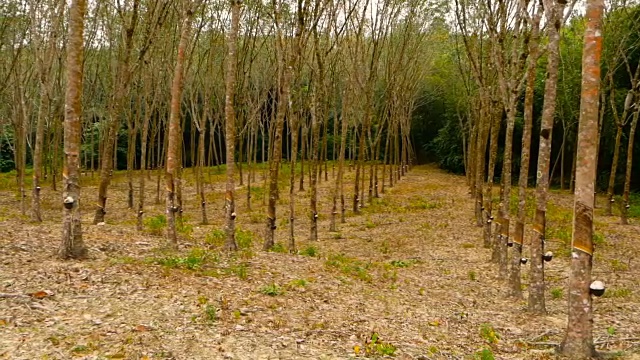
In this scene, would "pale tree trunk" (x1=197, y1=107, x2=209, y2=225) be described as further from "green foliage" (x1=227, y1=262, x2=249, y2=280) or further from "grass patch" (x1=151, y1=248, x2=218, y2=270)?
"green foliage" (x1=227, y1=262, x2=249, y2=280)

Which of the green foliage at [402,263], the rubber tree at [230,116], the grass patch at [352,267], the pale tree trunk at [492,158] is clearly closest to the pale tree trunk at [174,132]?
the rubber tree at [230,116]

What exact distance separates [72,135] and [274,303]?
4.43 m

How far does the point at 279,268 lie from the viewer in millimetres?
9984

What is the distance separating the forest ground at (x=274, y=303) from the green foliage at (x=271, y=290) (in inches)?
1.2

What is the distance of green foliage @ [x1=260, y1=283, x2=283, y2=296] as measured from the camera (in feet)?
25.8

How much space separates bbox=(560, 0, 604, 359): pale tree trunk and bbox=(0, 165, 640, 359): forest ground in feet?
1.52

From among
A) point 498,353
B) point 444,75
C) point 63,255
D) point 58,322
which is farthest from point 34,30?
point 444,75

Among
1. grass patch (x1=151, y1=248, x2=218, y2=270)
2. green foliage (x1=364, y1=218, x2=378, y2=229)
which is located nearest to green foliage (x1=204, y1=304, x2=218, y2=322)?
grass patch (x1=151, y1=248, x2=218, y2=270)

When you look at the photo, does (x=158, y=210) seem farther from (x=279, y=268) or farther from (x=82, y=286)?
(x=82, y=286)

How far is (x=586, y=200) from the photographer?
5840mm

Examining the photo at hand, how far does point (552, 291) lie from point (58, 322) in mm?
8873

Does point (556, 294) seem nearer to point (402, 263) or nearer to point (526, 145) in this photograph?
point (526, 145)

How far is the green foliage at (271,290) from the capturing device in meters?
7.85

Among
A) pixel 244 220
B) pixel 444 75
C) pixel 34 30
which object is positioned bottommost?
pixel 244 220
